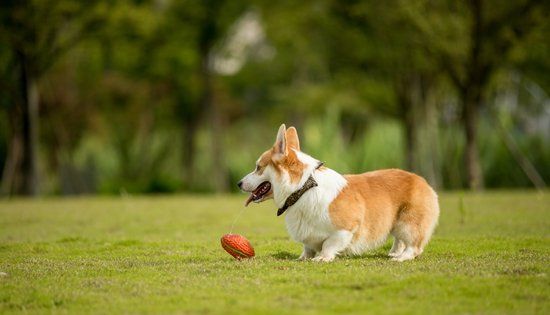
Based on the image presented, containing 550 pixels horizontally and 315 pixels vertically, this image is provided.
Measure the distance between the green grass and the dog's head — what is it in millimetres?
693

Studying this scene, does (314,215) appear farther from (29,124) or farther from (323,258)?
(29,124)

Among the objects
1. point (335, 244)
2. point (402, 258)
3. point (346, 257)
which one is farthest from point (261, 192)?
point (402, 258)

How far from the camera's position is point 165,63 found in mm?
26969

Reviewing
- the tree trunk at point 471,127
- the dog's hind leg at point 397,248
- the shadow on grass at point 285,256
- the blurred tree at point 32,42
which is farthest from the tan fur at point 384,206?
the blurred tree at point 32,42

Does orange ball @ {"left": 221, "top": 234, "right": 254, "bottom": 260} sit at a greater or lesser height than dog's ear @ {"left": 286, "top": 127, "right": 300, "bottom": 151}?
lesser

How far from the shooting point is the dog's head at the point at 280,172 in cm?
734

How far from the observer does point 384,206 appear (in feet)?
25.0

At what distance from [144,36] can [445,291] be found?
68.4 ft

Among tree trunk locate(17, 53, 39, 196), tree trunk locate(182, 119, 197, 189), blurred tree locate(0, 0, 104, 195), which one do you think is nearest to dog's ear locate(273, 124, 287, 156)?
blurred tree locate(0, 0, 104, 195)

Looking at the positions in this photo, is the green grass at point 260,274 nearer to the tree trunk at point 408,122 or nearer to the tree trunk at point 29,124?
the tree trunk at point 29,124

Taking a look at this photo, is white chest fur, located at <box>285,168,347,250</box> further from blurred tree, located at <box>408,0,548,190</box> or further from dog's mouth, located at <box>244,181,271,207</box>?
blurred tree, located at <box>408,0,548,190</box>

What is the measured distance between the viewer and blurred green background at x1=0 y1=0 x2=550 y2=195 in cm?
2042

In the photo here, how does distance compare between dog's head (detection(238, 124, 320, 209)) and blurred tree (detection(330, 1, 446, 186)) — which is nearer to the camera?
dog's head (detection(238, 124, 320, 209))

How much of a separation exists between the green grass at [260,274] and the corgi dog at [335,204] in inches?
10.2
